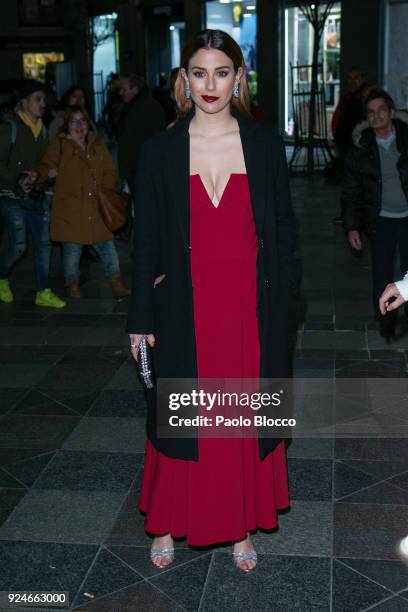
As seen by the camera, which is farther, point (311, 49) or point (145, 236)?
point (311, 49)

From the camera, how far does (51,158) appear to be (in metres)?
8.53

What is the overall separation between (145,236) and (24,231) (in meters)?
5.22

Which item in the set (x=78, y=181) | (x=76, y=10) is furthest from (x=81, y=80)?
(x=78, y=181)

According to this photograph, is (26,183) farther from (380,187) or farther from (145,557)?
(145,557)

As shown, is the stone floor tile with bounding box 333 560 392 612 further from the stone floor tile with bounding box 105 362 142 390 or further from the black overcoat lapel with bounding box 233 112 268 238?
the stone floor tile with bounding box 105 362 142 390

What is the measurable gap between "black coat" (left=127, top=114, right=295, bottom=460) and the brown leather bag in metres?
4.90

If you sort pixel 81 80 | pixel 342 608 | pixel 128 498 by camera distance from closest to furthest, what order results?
1. pixel 342 608
2. pixel 128 498
3. pixel 81 80

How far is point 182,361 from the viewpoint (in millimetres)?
3799

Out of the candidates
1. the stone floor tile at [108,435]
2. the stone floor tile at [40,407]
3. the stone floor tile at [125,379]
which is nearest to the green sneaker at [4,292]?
the stone floor tile at [125,379]

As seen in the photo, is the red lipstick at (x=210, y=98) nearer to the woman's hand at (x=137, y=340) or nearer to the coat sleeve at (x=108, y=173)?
the woman's hand at (x=137, y=340)

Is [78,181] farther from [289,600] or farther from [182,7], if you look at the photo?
[182,7]

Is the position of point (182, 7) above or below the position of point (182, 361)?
above

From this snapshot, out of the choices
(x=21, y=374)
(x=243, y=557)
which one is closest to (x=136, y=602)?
(x=243, y=557)

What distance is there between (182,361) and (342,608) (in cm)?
117
